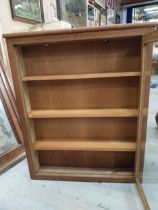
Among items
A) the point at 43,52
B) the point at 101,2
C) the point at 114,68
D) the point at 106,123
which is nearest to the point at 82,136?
the point at 106,123

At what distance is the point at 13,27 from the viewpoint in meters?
2.08

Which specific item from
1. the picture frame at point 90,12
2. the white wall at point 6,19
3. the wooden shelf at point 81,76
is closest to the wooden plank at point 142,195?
the wooden shelf at point 81,76

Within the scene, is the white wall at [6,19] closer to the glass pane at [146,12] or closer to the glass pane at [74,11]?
the glass pane at [74,11]

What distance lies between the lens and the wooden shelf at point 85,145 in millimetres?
1493

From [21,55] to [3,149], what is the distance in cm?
108

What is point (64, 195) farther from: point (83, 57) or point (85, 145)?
point (83, 57)

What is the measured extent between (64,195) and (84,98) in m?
0.88

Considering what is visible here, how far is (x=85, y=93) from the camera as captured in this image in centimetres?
150

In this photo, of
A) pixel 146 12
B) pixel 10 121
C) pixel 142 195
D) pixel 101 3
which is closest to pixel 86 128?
pixel 142 195

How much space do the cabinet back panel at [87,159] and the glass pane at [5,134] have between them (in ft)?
1.45

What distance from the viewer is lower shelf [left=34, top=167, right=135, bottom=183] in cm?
160

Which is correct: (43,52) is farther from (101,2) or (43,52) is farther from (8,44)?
(101,2)

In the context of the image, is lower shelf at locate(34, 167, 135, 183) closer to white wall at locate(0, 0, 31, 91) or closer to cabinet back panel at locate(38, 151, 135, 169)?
cabinet back panel at locate(38, 151, 135, 169)

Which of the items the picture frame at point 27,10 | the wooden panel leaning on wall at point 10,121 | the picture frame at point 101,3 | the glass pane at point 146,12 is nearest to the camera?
the wooden panel leaning on wall at point 10,121
